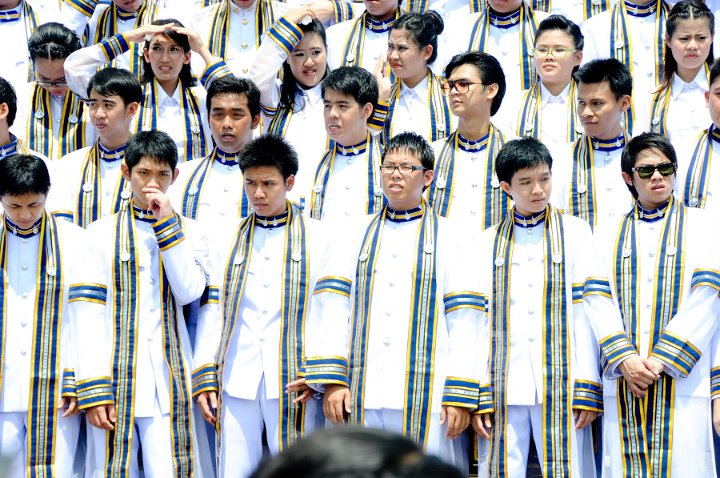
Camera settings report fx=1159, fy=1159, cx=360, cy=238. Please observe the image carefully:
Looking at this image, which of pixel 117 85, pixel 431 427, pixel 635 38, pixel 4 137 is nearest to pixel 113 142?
Answer: pixel 117 85

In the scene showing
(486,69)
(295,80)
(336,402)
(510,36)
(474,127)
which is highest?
(510,36)

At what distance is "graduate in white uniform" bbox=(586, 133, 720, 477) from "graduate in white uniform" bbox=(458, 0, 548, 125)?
1.85 meters

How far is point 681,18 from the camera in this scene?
626 centimetres

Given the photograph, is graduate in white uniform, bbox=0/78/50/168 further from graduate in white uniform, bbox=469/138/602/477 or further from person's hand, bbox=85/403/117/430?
graduate in white uniform, bbox=469/138/602/477

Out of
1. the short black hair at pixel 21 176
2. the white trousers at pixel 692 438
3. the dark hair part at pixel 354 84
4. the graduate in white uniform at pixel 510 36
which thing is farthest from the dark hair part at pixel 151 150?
the white trousers at pixel 692 438

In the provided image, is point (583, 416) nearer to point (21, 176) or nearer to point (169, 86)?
point (21, 176)

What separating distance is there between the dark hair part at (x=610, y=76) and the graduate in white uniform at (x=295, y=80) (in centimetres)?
147

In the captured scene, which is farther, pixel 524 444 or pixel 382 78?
pixel 382 78

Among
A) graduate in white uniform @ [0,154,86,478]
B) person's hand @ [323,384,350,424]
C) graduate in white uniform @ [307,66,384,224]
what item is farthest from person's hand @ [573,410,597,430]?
graduate in white uniform @ [0,154,86,478]

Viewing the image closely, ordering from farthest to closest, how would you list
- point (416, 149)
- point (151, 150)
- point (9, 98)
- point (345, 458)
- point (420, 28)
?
point (420, 28), point (9, 98), point (151, 150), point (416, 149), point (345, 458)

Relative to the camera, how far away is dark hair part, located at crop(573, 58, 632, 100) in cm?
568

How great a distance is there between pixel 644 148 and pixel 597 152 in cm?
66

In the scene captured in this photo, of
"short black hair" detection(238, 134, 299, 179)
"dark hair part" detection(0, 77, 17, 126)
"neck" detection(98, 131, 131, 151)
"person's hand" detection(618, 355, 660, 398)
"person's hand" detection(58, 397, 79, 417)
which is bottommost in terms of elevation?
"person's hand" detection(58, 397, 79, 417)

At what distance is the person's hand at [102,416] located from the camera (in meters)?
5.06
